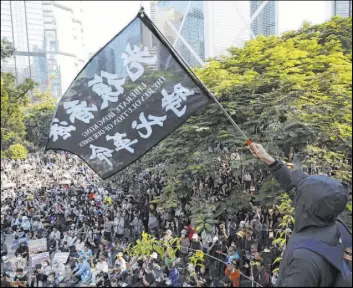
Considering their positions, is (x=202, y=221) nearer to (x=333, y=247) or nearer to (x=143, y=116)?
(x=143, y=116)

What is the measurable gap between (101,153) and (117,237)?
8.85 metres

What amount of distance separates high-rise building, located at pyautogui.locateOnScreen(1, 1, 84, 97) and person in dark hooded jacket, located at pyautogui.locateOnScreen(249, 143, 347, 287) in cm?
3992

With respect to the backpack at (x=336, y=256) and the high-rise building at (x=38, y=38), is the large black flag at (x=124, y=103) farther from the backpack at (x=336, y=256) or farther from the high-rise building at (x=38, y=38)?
the high-rise building at (x=38, y=38)

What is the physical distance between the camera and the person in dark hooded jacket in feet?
5.69

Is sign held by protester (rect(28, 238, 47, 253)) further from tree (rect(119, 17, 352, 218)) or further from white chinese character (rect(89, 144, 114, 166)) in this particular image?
white chinese character (rect(89, 144, 114, 166))

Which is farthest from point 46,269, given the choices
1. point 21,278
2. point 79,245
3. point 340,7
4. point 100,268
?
point 340,7

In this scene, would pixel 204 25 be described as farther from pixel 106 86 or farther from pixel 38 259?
pixel 106 86

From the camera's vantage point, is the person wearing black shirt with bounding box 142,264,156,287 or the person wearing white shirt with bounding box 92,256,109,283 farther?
the person wearing white shirt with bounding box 92,256,109,283

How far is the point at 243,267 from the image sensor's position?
7613mm

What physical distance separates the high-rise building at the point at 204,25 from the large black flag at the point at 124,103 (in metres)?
49.4

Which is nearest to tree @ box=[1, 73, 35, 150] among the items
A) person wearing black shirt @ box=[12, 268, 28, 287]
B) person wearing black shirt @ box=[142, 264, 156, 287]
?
person wearing black shirt @ box=[12, 268, 28, 287]

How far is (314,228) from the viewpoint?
6.29 feet

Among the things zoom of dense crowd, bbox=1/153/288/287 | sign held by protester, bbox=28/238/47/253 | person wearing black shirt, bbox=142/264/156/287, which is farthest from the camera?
sign held by protester, bbox=28/238/47/253

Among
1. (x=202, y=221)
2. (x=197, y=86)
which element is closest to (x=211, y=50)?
(x=202, y=221)
